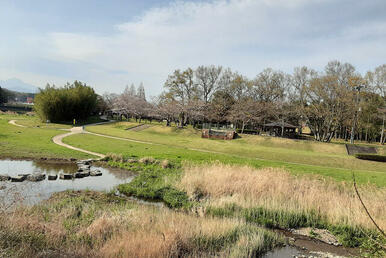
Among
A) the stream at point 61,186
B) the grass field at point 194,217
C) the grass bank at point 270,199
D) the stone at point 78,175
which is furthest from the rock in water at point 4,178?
the grass bank at point 270,199

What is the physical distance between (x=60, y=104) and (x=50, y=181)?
119 feet

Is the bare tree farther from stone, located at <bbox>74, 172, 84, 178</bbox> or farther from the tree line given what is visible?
stone, located at <bbox>74, 172, 84, 178</bbox>

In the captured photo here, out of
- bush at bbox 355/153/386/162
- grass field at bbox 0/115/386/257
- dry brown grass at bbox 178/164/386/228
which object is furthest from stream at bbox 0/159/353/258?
bush at bbox 355/153/386/162

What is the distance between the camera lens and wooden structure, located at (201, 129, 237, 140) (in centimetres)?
3972

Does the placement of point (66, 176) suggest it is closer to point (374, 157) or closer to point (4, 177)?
point (4, 177)

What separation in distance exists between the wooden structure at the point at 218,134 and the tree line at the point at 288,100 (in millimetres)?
9335

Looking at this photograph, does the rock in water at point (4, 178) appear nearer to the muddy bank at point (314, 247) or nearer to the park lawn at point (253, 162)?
the park lawn at point (253, 162)

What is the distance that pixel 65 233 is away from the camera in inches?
246

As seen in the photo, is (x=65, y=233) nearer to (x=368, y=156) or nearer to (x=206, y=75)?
(x=368, y=156)

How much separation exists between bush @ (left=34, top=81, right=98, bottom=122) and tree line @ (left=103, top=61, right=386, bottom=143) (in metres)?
13.7

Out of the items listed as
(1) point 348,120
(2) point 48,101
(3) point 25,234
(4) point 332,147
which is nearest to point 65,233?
(3) point 25,234

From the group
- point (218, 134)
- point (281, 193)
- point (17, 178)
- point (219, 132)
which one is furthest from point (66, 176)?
point (219, 132)

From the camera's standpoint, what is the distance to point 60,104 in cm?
4434

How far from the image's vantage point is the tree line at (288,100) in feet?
132
